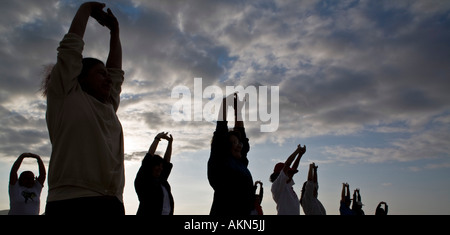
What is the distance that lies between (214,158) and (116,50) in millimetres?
2347

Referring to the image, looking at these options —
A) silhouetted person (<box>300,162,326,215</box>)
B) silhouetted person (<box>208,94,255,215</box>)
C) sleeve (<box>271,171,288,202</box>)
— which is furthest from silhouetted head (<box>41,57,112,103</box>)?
silhouetted person (<box>300,162,326,215</box>)

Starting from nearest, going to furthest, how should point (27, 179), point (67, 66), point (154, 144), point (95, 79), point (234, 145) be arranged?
point (67, 66) → point (95, 79) → point (234, 145) → point (154, 144) → point (27, 179)

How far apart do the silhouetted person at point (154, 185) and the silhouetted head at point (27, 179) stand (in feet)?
8.70

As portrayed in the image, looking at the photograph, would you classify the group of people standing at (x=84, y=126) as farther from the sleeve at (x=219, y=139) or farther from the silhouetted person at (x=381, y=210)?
the silhouetted person at (x=381, y=210)

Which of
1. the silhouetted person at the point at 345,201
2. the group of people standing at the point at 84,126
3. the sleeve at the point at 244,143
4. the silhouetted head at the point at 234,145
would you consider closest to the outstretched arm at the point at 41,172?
the sleeve at the point at 244,143

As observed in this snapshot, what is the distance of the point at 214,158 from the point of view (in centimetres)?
488

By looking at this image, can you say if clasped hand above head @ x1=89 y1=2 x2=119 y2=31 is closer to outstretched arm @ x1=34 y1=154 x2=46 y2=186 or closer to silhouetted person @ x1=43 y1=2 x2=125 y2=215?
silhouetted person @ x1=43 y1=2 x2=125 y2=215

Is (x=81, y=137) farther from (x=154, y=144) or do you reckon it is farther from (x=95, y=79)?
(x=154, y=144)

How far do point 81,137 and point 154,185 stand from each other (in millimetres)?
4695

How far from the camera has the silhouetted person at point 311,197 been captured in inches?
367

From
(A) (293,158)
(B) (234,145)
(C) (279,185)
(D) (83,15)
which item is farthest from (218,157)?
(A) (293,158)

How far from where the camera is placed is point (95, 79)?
2506 millimetres
